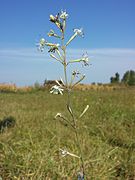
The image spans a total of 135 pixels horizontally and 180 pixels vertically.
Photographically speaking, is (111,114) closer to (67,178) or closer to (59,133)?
(59,133)

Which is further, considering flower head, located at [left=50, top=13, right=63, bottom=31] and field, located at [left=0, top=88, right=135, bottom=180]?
field, located at [left=0, top=88, right=135, bottom=180]

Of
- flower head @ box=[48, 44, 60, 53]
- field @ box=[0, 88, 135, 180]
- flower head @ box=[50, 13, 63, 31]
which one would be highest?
flower head @ box=[50, 13, 63, 31]

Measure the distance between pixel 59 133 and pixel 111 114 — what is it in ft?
6.64

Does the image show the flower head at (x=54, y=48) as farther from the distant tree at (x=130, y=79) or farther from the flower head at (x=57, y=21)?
the distant tree at (x=130, y=79)

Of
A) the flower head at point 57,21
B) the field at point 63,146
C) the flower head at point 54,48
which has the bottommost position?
the field at point 63,146

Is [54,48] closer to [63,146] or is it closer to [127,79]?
[63,146]

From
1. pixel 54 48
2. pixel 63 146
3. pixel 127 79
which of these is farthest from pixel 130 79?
pixel 54 48

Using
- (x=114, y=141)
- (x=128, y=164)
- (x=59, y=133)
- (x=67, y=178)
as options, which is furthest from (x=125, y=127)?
(x=67, y=178)

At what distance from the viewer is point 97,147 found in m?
4.19

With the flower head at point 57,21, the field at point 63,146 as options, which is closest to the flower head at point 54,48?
the flower head at point 57,21

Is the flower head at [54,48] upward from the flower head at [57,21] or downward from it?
downward

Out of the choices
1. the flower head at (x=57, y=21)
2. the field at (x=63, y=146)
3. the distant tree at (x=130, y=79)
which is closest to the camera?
the flower head at (x=57, y=21)

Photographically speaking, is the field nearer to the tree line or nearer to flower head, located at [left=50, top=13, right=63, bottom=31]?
flower head, located at [left=50, top=13, right=63, bottom=31]

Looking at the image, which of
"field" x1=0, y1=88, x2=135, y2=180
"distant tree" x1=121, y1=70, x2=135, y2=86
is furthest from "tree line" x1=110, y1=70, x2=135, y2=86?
"field" x1=0, y1=88, x2=135, y2=180
